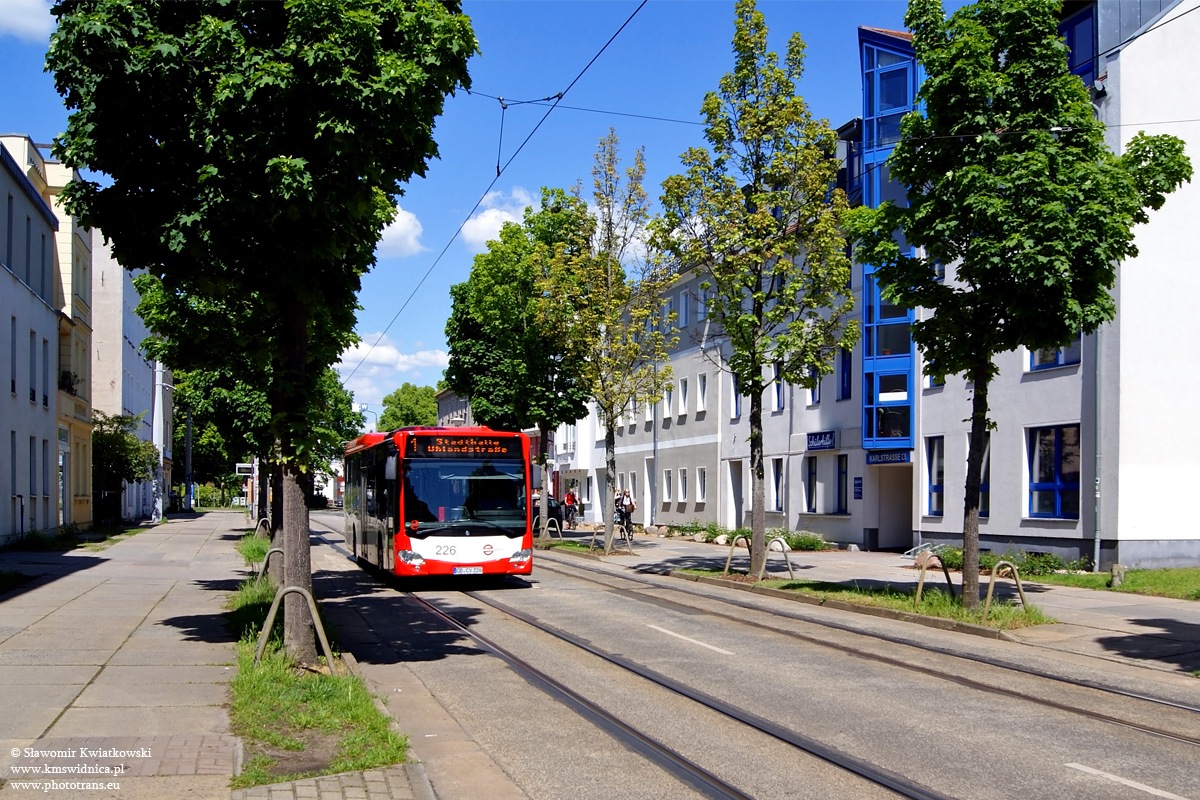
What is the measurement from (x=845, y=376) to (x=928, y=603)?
731 inches

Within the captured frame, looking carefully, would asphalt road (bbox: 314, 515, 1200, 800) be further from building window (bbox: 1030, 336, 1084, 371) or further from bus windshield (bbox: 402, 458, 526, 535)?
building window (bbox: 1030, 336, 1084, 371)

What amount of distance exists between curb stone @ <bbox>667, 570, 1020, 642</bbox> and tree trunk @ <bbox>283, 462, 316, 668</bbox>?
861 cm

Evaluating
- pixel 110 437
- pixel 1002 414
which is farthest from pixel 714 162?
pixel 110 437

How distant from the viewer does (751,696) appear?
9258mm

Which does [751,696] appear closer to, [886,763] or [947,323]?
[886,763]

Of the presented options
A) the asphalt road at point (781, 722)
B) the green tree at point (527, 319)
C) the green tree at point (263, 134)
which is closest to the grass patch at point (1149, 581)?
the asphalt road at point (781, 722)

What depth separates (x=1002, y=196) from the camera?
557 inches

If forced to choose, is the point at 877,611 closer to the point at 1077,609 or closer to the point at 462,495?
the point at 1077,609

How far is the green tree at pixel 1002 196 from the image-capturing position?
13.5 metres

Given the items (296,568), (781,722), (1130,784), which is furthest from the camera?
(296,568)

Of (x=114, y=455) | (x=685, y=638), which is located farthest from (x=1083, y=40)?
(x=114, y=455)

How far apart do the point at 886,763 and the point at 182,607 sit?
424 inches

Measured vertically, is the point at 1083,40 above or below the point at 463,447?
above

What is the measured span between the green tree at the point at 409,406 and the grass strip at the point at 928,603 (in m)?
118
